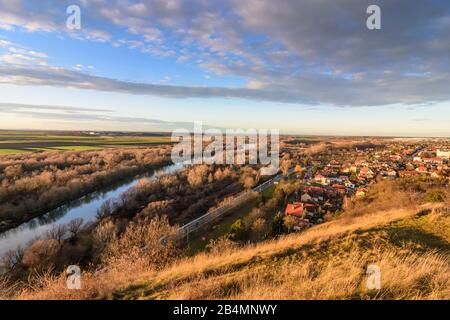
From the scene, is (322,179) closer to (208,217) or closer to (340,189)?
(340,189)

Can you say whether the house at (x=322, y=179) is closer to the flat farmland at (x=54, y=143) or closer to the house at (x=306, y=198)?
the house at (x=306, y=198)

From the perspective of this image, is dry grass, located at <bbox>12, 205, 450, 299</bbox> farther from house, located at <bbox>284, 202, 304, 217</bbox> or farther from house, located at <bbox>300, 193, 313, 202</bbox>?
house, located at <bbox>300, 193, 313, 202</bbox>

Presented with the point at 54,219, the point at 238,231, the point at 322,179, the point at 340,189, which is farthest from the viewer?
the point at 322,179

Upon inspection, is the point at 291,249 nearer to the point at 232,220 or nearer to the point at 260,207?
the point at 232,220

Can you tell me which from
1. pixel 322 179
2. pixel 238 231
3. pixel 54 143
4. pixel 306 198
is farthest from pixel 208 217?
pixel 54 143
